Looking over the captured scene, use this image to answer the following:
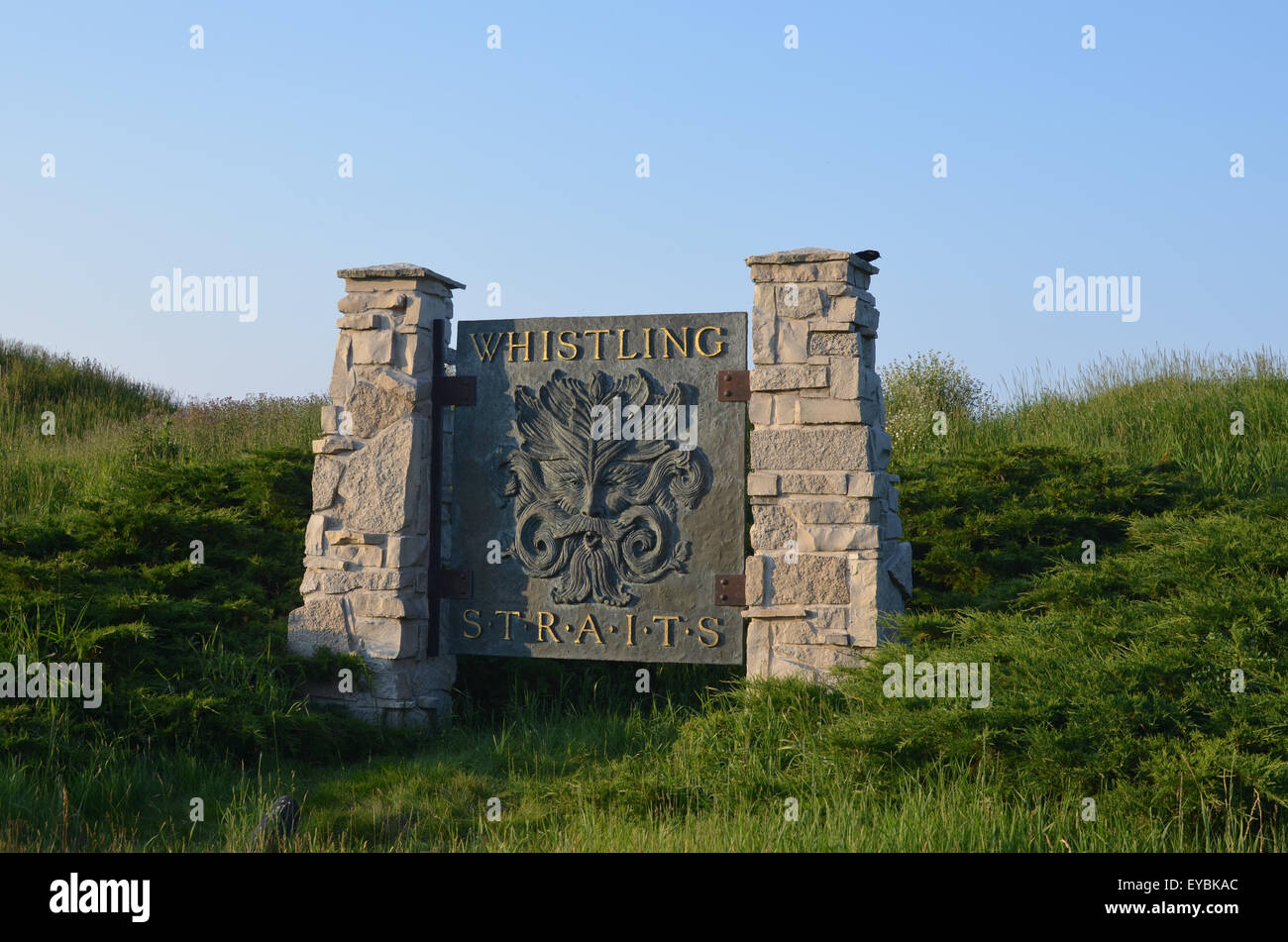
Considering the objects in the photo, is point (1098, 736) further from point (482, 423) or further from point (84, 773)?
point (84, 773)

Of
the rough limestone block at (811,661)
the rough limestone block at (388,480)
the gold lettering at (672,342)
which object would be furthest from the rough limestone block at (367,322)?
the rough limestone block at (811,661)

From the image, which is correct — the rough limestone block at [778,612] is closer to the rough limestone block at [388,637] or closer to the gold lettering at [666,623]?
the gold lettering at [666,623]

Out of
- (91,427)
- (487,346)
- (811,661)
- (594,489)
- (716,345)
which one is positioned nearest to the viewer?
(811,661)

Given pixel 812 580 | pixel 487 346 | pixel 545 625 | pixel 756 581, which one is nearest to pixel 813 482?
pixel 812 580

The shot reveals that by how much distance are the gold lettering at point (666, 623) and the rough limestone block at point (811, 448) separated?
1.13 metres

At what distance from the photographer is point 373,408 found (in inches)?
311

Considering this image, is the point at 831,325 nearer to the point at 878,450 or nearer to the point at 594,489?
the point at 878,450

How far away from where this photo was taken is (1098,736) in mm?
5496

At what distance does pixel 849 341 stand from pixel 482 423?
8.40ft

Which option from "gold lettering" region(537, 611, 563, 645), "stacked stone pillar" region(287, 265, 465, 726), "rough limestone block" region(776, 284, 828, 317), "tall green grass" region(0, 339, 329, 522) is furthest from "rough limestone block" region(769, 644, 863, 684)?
"tall green grass" region(0, 339, 329, 522)

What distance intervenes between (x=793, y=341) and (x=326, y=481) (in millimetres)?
3341

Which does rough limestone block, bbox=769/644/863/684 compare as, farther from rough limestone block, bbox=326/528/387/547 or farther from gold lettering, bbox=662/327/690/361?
rough limestone block, bbox=326/528/387/547

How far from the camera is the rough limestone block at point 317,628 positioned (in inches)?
306

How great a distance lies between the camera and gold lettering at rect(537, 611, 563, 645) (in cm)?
764
